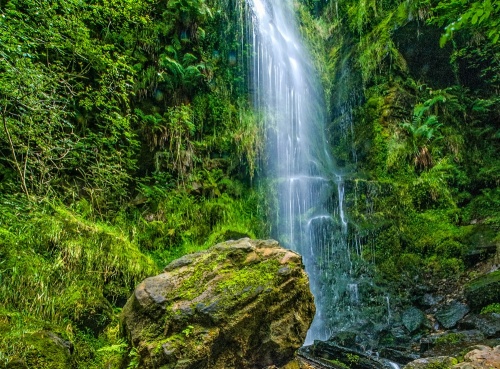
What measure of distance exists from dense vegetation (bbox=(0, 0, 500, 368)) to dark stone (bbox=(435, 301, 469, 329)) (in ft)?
3.09

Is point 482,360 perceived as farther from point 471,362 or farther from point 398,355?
point 398,355

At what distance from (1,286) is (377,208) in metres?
7.91

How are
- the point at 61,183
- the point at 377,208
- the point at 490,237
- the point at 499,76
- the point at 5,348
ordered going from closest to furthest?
1. the point at 5,348
2. the point at 61,183
3. the point at 490,237
4. the point at 377,208
5. the point at 499,76

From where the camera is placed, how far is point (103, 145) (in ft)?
18.9

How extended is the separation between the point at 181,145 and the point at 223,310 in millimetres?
4470

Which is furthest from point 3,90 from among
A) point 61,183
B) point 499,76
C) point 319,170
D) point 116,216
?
point 499,76

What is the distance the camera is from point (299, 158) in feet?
31.4

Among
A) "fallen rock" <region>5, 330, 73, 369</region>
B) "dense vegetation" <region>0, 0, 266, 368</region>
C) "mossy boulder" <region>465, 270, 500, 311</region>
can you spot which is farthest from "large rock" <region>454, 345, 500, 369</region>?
"fallen rock" <region>5, 330, 73, 369</region>

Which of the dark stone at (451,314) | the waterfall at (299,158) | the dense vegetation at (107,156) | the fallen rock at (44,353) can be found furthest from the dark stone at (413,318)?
the fallen rock at (44,353)

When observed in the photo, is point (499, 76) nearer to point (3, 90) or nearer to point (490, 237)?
point (490, 237)

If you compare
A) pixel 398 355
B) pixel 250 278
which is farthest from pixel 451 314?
pixel 250 278

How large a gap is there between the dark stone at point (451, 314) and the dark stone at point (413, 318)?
302mm

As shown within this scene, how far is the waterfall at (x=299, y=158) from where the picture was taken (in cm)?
798

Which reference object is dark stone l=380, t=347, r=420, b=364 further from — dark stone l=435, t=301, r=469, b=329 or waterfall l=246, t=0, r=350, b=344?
waterfall l=246, t=0, r=350, b=344
